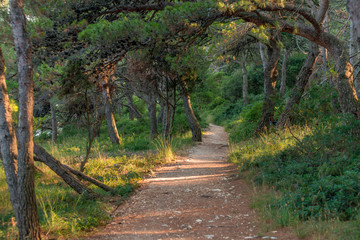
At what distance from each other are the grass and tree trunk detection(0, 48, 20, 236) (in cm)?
388

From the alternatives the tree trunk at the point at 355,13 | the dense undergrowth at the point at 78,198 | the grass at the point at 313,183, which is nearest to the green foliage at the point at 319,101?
the grass at the point at 313,183

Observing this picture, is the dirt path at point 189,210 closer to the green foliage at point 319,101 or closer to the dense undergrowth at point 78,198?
the dense undergrowth at point 78,198

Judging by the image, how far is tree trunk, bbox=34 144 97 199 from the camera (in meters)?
5.69

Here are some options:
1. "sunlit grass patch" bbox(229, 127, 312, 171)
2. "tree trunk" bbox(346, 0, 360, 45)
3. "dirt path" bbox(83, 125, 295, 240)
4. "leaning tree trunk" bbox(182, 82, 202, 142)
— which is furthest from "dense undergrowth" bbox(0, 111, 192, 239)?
"tree trunk" bbox(346, 0, 360, 45)

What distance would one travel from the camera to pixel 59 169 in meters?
5.74

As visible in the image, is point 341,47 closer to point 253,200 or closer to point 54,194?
point 253,200

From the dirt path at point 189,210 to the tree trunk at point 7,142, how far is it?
1497 mm

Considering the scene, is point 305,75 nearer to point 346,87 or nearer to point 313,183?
point 346,87

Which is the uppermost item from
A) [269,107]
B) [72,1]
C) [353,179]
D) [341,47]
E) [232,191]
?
[72,1]

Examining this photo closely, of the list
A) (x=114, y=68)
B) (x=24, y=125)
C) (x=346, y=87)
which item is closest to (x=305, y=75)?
(x=346, y=87)

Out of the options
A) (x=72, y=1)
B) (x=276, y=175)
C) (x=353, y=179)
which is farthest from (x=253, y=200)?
(x=72, y=1)

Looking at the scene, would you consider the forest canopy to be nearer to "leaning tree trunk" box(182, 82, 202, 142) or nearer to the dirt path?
the dirt path

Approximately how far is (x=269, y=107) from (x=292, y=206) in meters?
8.23

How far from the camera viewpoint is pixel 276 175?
635 cm
